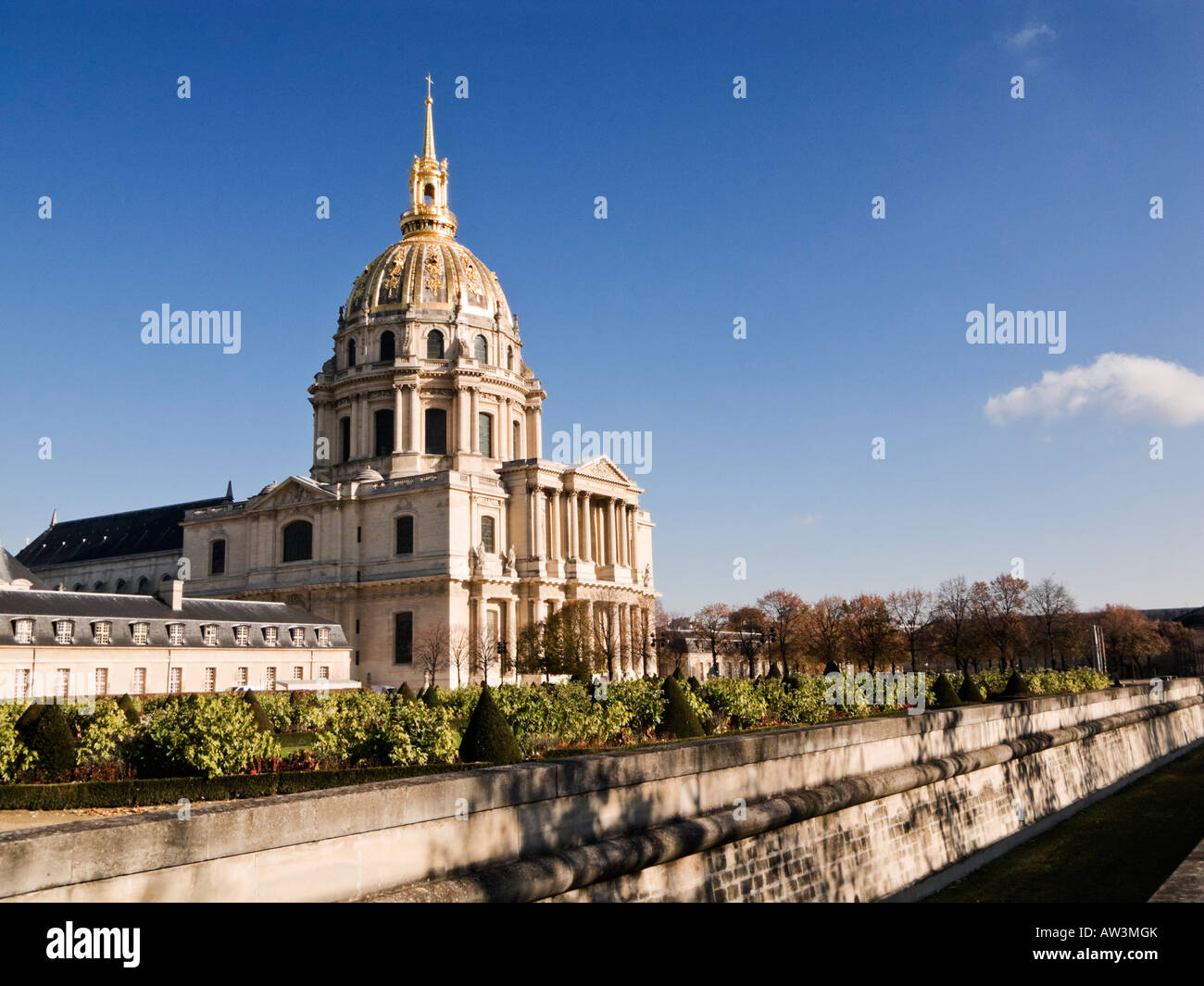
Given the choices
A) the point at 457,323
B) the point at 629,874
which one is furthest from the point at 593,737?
the point at 457,323

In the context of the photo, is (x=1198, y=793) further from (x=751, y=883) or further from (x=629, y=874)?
(x=629, y=874)

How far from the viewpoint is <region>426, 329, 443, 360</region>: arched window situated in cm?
8119

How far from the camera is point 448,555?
222 feet

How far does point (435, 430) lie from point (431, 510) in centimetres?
1177

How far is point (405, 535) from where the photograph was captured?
234ft

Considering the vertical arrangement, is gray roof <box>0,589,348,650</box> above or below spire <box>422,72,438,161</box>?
below

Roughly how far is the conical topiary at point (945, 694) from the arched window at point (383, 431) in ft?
175

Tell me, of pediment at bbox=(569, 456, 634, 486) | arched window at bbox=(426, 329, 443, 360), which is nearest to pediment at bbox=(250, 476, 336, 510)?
arched window at bbox=(426, 329, 443, 360)

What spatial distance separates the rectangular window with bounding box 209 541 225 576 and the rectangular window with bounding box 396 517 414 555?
1602cm

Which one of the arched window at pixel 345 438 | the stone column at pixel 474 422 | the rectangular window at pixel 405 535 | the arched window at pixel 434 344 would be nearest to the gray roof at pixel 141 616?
the rectangular window at pixel 405 535

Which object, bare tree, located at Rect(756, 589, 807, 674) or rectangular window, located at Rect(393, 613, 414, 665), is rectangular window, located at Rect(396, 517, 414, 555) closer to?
rectangular window, located at Rect(393, 613, 414, 665)

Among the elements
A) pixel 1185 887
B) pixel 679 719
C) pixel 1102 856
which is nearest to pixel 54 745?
pixel 679 719

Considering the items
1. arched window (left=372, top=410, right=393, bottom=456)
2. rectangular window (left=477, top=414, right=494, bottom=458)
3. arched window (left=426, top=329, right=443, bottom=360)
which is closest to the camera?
arched window (left=372, top=410, right=393, bottom=456)
